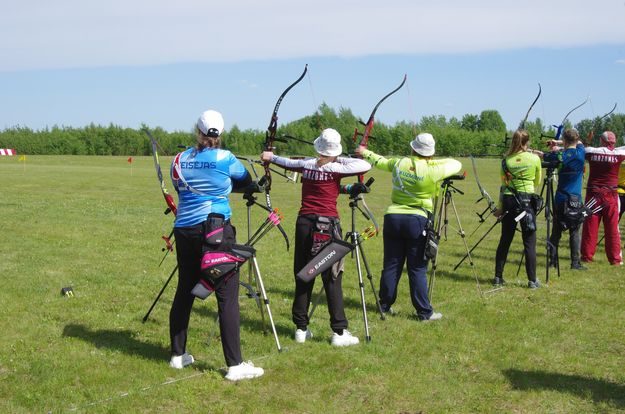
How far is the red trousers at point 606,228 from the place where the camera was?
1073cm

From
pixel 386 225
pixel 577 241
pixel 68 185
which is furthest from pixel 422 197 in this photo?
pixel 68 185

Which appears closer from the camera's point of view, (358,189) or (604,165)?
(358,189)

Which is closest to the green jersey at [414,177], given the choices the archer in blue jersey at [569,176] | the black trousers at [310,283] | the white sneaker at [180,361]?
the black trousers at [310,283]

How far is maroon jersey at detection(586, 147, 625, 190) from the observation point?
1055 centimetres

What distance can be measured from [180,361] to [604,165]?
7.90m

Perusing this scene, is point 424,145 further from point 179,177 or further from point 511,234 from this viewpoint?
point 179,177

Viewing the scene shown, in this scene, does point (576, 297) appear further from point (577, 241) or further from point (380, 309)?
point (380, 309)

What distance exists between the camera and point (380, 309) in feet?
24.8

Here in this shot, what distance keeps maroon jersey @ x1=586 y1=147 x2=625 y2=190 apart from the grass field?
143 cm

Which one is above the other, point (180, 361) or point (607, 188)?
point (607, 188)

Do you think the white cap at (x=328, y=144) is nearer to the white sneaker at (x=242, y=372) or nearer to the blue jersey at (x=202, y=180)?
the blue jersey at (x=202, y=180)

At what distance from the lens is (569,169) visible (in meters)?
10.2

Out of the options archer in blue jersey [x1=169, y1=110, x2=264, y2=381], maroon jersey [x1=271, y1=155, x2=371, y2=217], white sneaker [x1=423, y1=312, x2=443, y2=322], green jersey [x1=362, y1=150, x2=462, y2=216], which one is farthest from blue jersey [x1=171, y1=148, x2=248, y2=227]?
white sneaker [x1=423, y1=312, x2=443, y2=322]

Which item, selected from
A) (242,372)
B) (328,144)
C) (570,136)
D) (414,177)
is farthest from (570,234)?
(242,372)
